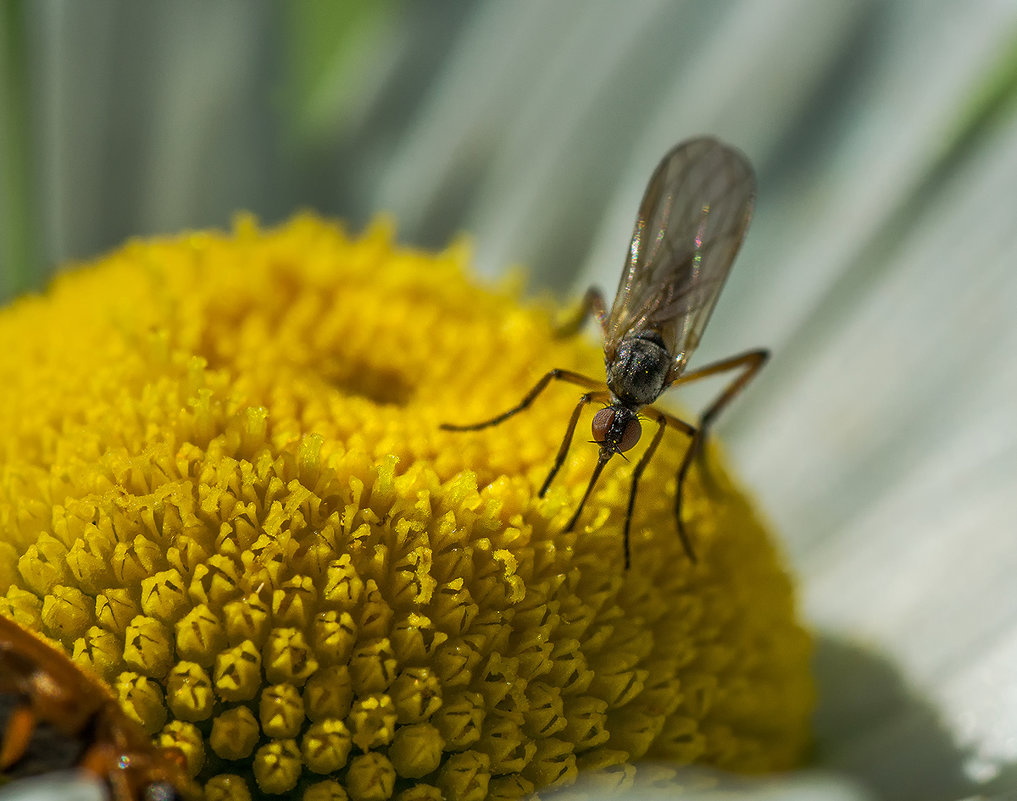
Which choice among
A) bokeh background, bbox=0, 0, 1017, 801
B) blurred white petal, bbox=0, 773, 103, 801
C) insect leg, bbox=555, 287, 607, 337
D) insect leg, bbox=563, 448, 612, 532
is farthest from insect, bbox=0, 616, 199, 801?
bokeh background, bbox=0, 0, 1017, 801

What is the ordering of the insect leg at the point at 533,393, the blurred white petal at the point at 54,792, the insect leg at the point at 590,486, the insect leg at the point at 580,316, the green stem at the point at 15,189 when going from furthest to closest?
the green stem at the point at 15,189 → the insect leg at the point at 580,316 → the insect leg at the point at 533,393 → the insect leg at the point at 590,486 → the blurred white petal at the point at 54,792

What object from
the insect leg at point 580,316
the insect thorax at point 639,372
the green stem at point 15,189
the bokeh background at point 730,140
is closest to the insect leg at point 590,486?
the insect thorax at point 639,372

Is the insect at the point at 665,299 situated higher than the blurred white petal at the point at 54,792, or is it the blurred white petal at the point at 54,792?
the insect at the point at 665,299

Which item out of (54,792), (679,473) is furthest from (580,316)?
(54,792)

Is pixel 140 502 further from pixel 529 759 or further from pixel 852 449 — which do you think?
pixel 852 449

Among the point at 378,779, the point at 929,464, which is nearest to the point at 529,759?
the point at 378,779

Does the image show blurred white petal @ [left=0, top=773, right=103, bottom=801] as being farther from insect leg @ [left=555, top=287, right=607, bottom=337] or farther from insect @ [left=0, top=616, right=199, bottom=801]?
insect leg @ [left=555, top=287, right=607, bottom=337]

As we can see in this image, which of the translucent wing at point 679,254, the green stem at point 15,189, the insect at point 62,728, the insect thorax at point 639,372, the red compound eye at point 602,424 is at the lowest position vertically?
the green stem at point 15,189

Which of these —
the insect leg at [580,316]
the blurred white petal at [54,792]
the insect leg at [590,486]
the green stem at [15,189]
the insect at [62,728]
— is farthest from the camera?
the green stem at [15,189]

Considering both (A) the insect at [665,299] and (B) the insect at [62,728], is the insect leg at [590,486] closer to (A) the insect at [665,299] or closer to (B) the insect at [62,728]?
(A) the insect at [665,299]
